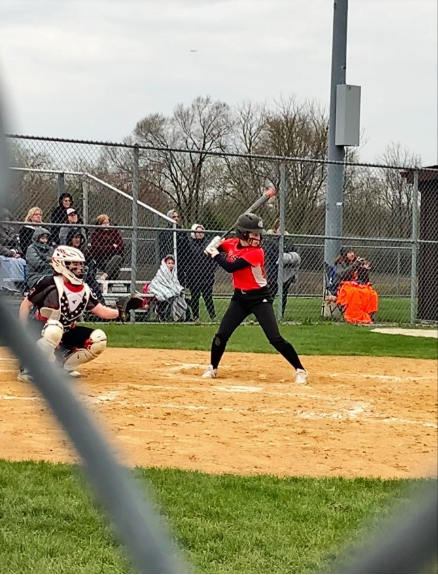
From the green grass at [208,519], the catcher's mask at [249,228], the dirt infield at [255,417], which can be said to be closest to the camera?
the green grass at [208,519]

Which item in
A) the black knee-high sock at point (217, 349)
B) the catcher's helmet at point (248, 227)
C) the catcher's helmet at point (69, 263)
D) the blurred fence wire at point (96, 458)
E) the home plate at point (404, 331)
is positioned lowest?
the home plate at point (404, 331)

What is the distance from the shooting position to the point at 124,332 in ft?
43.6

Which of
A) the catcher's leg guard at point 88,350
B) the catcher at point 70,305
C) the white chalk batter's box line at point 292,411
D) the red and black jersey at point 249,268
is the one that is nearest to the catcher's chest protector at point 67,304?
the catcher at point 70,305

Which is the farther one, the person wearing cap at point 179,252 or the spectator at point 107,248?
the person wearing cap at point 179,252

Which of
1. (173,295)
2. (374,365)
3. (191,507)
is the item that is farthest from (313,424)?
(173,295)

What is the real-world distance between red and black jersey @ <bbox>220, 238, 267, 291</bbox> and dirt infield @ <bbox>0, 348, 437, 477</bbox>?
0.89m

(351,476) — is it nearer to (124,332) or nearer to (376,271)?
(124,332)

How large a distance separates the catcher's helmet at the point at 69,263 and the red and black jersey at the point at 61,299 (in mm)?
67

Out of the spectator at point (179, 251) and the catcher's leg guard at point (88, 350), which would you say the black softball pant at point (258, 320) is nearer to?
the catcher's leg guard at point (88, 350)

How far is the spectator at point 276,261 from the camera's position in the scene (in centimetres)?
1597

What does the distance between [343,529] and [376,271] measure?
38.6 ft

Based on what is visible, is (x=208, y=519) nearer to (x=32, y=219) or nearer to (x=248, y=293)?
(x=32, y=219)

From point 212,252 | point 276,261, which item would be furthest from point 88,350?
point 276,261

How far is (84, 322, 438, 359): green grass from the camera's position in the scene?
1211 cm
